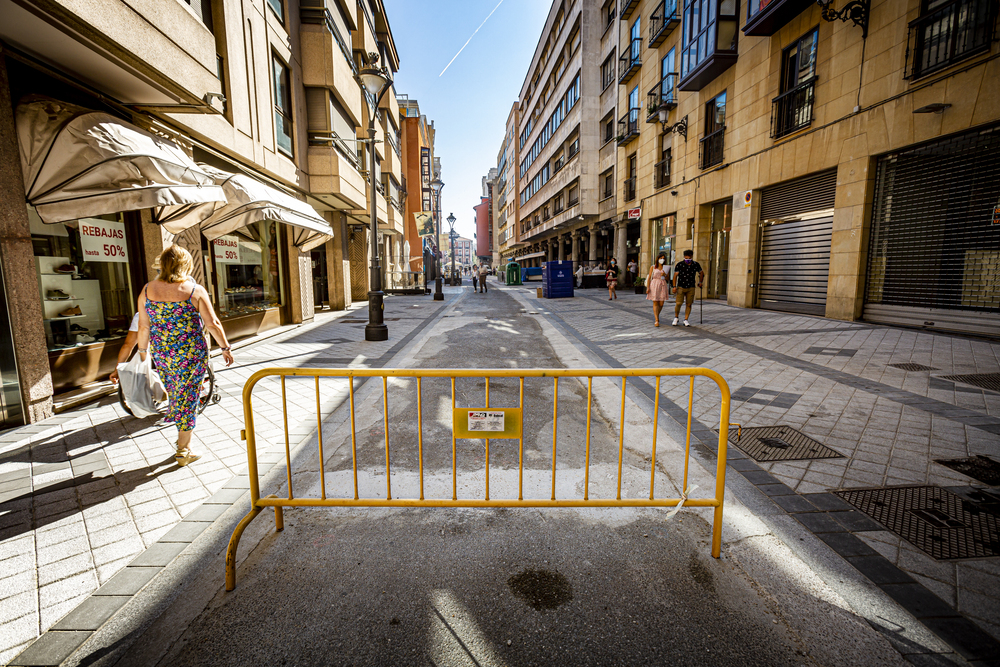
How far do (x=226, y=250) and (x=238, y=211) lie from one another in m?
1.69

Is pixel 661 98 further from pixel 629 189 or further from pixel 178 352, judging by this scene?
pixel 178 352

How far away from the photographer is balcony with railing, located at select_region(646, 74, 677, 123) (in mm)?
19844

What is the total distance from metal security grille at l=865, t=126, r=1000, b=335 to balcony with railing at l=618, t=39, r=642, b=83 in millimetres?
17006

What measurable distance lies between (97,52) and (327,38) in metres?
9.54

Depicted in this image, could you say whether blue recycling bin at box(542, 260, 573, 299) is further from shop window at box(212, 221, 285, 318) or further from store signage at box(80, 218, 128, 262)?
store signage at box(80, 218, 128, 262)

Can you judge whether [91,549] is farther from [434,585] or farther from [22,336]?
[22,336]

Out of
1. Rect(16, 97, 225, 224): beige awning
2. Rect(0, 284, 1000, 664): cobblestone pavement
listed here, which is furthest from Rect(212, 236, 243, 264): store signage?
Rect(16, 97, 225, 224): beige awning

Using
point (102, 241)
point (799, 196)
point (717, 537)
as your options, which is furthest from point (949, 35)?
point (102, 241)

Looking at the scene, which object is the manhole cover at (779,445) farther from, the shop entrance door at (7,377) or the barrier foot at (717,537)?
the shop entrance door at (7,377)

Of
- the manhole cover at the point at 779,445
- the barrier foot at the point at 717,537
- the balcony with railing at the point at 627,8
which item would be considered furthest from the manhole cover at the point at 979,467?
the balcony with railing at the point at 627,8

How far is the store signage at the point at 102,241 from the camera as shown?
588 cm

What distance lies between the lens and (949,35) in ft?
28.3

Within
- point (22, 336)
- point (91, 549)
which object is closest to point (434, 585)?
point (91, 549)

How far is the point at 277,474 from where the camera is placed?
3.51 metres
